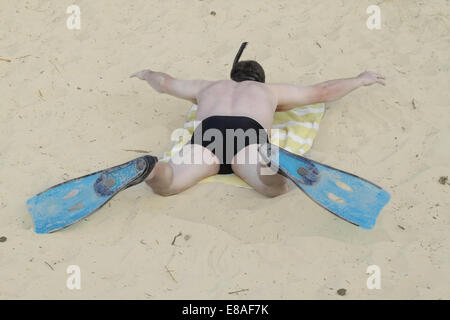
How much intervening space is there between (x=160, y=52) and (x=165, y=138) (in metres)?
1.05

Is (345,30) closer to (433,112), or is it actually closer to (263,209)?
(433,112)

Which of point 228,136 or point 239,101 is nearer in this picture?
point 228,136

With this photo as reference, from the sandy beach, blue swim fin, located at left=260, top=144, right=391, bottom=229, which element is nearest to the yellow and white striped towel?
the sandy beach

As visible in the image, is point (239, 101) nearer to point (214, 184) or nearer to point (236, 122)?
point (236, 122)

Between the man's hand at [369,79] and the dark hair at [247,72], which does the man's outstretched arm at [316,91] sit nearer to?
the man's hand at [369,79]

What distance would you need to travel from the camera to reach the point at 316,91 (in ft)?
11.5

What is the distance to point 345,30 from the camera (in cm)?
443

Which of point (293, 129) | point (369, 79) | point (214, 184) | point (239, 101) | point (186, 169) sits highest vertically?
point (369, 79)

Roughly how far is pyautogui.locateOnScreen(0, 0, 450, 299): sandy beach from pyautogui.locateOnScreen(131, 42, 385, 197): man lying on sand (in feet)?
0.39

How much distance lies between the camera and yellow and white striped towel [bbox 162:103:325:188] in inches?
137

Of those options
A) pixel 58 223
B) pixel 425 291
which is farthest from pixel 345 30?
pixel 58 223

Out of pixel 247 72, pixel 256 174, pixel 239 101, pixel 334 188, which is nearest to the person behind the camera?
pixel 334 188

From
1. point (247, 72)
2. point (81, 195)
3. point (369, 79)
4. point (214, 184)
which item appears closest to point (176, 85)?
point (247, 72)

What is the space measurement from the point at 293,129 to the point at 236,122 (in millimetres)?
574
